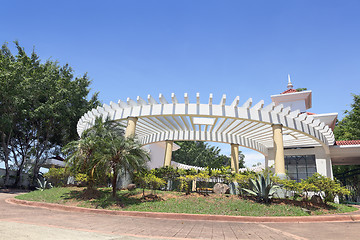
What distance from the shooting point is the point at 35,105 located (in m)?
21.6

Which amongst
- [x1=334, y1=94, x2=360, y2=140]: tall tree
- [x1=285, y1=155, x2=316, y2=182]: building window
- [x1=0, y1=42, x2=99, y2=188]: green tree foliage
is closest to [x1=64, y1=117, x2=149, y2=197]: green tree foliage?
[x1=0, y1=42, x2=99, y2=188]: green tree foliage

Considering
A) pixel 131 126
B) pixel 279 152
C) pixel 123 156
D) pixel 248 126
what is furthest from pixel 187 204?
pixel 248 126

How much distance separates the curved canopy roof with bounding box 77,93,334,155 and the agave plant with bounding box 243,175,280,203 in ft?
13.3

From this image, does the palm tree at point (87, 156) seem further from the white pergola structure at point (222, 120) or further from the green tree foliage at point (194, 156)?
the green tree foliage at point (194, 156)

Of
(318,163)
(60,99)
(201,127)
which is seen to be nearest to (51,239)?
(201,127)

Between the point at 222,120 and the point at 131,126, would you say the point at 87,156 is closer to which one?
the point at 131,126

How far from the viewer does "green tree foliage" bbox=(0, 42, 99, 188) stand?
62.7ft

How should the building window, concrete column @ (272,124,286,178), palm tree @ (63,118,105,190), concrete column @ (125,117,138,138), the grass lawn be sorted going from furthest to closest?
the building window, concrete column @ (125,117,138,138), concrete column @ (272,124,286,178), palm tree @ (63,118,105,190), the grass lawn

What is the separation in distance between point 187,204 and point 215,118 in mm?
7123

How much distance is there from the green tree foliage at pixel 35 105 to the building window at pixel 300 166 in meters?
21.7

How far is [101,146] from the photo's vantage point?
416 inches

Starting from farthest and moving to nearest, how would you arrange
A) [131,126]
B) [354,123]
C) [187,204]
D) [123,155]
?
[354,123] → [131,126] → [123,155] → [187,204]

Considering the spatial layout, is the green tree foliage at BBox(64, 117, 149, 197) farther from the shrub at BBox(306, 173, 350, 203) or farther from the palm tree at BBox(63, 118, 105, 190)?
the shrub at BBox(306, 173, 350, 203)

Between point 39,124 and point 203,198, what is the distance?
68.8 feet
